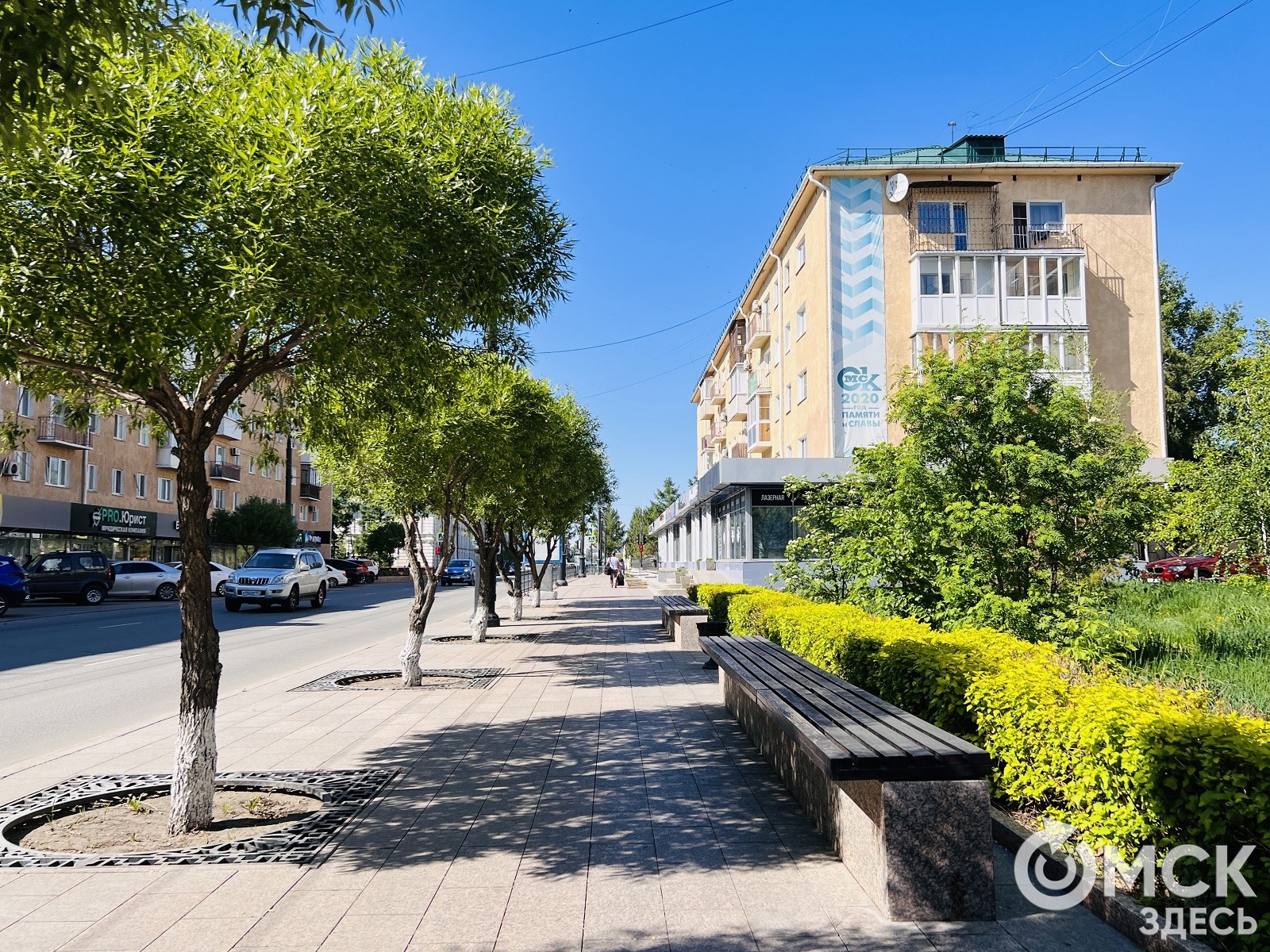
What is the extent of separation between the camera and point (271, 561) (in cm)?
3008

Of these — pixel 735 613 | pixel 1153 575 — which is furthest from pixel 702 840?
pixel 1153 575

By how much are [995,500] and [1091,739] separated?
607cm

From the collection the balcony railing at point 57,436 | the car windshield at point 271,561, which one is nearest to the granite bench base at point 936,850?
the car windshield at point 271,561

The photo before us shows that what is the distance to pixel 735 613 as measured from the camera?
1268cm

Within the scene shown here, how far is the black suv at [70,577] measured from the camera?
30.7 metres

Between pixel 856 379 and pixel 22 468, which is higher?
pixel 856 379

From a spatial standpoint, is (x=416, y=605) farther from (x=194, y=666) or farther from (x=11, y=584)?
(x=11, y=584)

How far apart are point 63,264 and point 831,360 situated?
94.1 feet

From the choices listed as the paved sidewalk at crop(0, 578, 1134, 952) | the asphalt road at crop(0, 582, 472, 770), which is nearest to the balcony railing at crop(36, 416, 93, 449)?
the asphalt road at crop(0, 582, 472, 770)

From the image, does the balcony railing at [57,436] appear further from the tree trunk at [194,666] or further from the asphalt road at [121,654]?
the tree trunk at [194,666]

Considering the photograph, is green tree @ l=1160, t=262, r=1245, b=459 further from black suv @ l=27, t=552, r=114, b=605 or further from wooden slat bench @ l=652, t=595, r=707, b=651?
black suv @ l=27, t=552, r=114, b=605

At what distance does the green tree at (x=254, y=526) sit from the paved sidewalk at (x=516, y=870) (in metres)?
41.1

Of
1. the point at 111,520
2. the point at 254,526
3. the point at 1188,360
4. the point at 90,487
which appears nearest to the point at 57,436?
the point at 90,487

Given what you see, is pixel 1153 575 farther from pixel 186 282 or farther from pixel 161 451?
pixel 161 451
